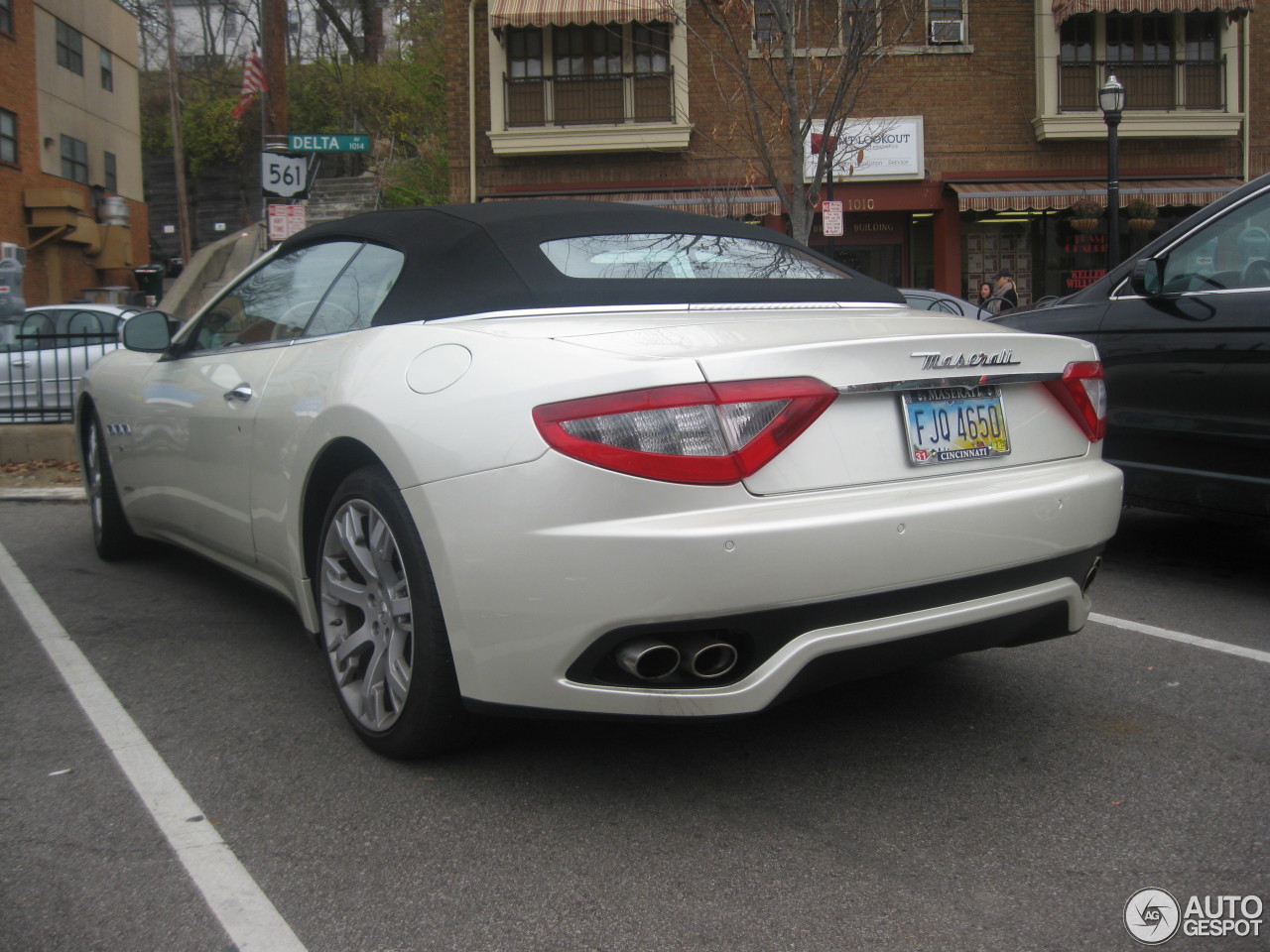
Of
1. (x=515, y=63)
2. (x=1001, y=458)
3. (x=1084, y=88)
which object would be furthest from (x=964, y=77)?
(x=1001, y=458)

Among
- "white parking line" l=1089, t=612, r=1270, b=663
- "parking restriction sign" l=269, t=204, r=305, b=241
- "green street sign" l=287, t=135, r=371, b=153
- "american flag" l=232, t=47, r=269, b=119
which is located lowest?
"white parking line" l=1089, t=612, r=1270, b=663

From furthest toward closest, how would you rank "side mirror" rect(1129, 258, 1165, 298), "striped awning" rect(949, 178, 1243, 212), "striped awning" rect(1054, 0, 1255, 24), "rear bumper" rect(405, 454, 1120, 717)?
"striped awning" rect(949, 178, 1243, 212)
"striped awning" rect(1054, 0, 1255, 24)
"side mirror" rect(1129, 258, 1165, 298)
"rear bumper" rect(405, 454, 1120, 717)

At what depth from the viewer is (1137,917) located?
2.35 meters

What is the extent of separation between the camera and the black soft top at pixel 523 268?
3.27 m

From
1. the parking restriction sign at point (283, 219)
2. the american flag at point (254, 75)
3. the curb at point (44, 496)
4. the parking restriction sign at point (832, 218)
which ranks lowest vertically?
the curb at point (44, 496)

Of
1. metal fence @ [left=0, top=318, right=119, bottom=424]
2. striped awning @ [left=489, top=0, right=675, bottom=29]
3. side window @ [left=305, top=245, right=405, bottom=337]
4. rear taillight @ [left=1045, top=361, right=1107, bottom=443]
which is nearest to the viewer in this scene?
rear taillight @ [left=1045, top=361, right=1107, bottom=443]

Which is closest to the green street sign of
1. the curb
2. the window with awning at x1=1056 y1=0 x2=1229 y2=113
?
the curb

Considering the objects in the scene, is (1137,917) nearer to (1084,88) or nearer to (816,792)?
(816,792)

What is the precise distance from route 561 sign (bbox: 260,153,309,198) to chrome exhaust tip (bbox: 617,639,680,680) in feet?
Result: 36.1

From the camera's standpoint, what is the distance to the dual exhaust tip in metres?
2.61

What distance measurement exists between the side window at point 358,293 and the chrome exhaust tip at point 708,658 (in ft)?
4.82

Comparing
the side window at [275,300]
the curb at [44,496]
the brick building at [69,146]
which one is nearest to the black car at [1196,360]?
the side window at [275,300]

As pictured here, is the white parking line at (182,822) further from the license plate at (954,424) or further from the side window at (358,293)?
the license plate at (954,424)

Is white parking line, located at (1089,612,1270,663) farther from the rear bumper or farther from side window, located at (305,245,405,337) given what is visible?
side window, located at (305,245,405,337)
